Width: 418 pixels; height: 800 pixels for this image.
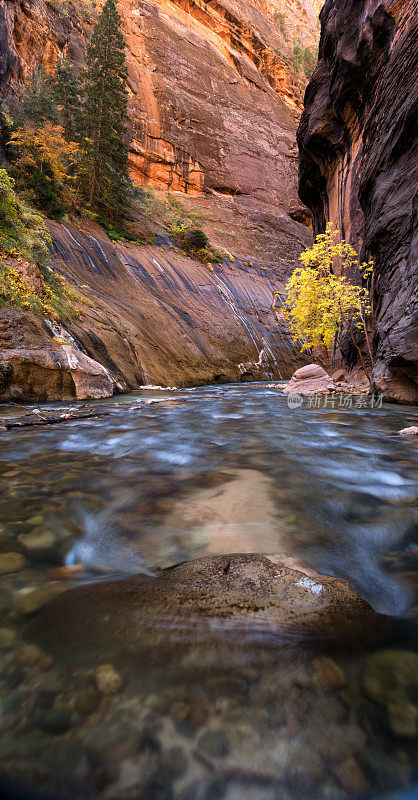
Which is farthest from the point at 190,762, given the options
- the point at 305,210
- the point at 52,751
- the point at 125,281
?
the point at 305,210

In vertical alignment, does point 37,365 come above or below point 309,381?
above

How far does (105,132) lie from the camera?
20.6 metres

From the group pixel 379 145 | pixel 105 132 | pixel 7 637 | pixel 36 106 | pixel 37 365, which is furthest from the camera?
pixel 105 132

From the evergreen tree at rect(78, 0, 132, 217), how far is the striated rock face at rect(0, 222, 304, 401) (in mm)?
3924

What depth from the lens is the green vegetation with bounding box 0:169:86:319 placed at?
7016 mm

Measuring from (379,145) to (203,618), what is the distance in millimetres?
14120

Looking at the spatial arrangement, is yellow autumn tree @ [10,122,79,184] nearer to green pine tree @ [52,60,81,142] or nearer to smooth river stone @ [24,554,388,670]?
green pine tree @ [52,60,81,142]

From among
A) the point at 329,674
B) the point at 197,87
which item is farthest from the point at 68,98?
the point at 329,674

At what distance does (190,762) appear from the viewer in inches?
27.8

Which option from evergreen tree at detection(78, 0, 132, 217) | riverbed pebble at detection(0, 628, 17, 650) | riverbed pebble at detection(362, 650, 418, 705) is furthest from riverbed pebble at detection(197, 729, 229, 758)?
evergreen tree at detection(78, 0, 132, 217)

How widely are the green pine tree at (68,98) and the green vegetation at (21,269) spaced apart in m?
15.8

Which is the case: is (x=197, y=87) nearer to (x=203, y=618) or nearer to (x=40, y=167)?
(x=40, y=167)

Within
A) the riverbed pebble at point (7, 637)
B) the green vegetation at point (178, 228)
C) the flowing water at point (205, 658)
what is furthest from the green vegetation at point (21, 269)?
the green vegetation at point (178, 228)

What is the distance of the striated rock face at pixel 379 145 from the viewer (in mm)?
8172
